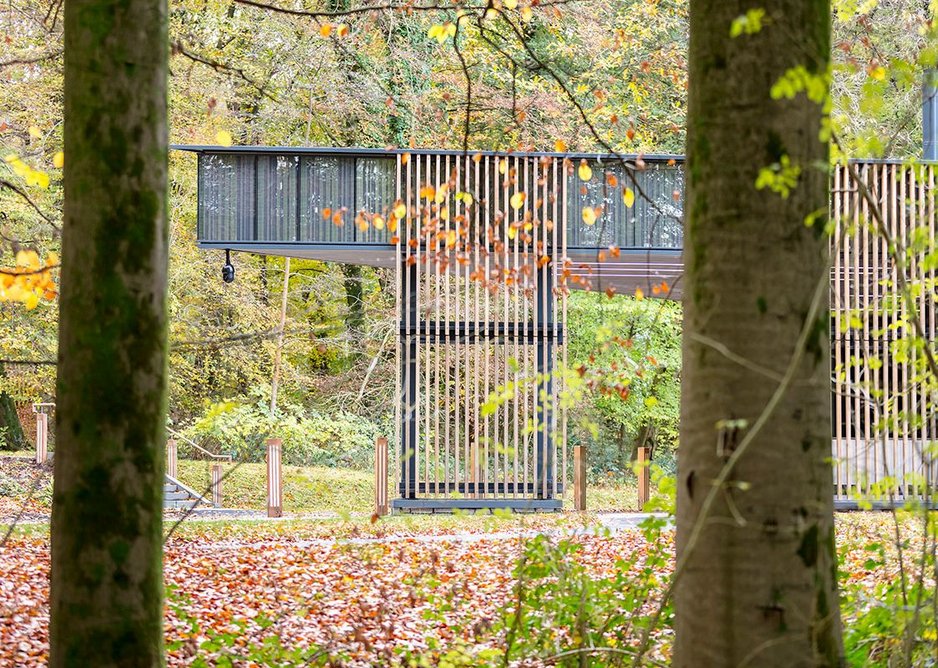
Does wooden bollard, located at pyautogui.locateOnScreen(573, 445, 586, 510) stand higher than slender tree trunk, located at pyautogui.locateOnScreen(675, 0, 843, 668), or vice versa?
slender tree trunk, located at pyautogui.locateOnScreen(675, 0, 843, 668)

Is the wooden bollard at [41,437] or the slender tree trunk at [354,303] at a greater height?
the slender tree trunk at [354,303]

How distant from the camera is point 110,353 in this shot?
309 cm

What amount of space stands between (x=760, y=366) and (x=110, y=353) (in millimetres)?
1789

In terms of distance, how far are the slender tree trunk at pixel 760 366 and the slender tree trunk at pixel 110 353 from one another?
61.1 inches

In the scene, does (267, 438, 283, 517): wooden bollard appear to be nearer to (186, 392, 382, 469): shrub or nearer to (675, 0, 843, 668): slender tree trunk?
(186, 392, 382, 469): shrub

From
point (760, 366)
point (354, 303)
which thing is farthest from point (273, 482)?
point (760, 366)

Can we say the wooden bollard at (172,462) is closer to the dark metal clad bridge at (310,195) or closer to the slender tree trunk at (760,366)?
the dark metal clad bridge at (310,195)

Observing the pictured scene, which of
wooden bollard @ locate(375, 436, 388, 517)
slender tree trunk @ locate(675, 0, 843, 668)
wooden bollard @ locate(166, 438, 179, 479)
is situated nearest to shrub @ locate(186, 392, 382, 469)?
wooden bollard @ locate(166, 438, 179, 479)

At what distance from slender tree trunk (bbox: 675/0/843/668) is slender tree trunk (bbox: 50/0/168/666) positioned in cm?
155

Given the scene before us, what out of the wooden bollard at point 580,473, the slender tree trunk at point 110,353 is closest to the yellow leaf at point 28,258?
the slender tree trunk at point 110,353

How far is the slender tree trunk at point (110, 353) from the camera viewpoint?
3078 mm

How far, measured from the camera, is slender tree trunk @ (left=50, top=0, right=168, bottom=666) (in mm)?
3078

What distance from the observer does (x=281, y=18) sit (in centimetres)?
2106

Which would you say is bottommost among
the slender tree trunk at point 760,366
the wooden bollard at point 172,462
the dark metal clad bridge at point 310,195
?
the wooden bollard at point 172,462
